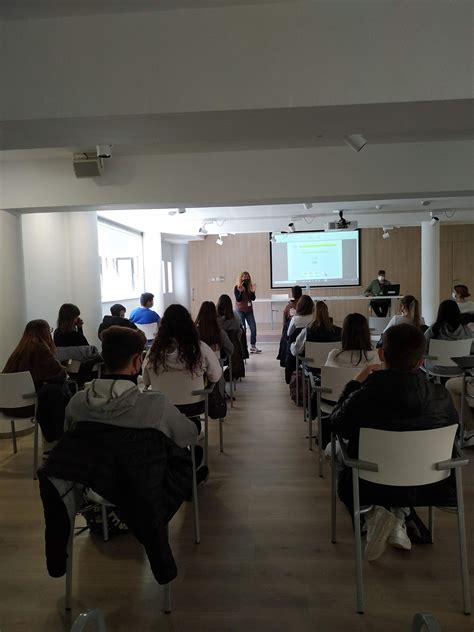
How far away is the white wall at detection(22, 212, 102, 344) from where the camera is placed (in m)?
5.64

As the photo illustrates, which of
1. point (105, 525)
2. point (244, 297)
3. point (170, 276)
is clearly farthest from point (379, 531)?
point (170, 276)

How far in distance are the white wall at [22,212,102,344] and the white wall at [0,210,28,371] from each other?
88 cm

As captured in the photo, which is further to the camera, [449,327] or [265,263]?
[265,263]

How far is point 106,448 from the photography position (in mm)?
1781

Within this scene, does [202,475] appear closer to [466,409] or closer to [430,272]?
[466,409]

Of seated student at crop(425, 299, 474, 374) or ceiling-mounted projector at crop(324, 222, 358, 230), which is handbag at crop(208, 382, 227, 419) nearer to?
seated student at crop(425, 299, 474, 374)

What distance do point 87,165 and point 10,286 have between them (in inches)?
54.6

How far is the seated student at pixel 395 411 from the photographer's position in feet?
6.54

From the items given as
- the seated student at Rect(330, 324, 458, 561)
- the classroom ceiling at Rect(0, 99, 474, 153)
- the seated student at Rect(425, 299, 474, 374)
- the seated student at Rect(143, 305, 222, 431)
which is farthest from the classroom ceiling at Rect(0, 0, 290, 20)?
the seated student at Rect(425, 299, 474, 374)

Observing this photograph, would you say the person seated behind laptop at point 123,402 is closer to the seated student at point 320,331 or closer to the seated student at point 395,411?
the seated student at point 395,411

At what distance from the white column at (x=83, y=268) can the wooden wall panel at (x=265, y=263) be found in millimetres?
7035

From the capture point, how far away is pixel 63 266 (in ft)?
20.3

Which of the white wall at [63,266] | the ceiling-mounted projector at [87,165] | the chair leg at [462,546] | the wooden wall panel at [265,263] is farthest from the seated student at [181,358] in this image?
the wooden wall panel at [265,263]

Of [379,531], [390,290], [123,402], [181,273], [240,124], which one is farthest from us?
[181,273]
